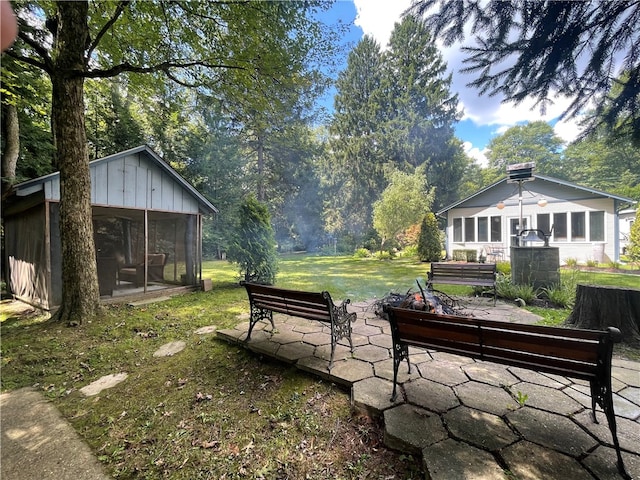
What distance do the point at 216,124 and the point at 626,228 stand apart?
90.3ft

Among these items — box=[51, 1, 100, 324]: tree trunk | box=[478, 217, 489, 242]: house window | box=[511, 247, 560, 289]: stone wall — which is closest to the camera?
box=[51, 1, 100, 324]: tree trunk

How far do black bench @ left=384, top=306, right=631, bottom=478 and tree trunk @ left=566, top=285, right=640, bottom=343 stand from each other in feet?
7.78

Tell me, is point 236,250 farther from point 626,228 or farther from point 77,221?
point 626,228

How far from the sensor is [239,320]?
16.4ft

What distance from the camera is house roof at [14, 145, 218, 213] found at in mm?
5429

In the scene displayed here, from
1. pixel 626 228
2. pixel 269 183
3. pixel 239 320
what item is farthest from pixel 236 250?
pixel 626 228

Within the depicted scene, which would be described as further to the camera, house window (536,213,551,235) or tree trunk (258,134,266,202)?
tree trunk (258,134,266,202)

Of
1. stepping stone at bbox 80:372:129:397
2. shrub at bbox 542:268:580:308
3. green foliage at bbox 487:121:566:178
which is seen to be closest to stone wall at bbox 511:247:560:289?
shrub at bbox 542:268:580:308

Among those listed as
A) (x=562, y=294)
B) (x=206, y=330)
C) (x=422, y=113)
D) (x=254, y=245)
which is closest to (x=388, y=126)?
(x=422, y=113)

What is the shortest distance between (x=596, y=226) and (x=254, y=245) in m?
14.8

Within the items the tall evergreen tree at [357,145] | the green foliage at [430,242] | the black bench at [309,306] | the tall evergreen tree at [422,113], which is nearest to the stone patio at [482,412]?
the black bench at [309,306]

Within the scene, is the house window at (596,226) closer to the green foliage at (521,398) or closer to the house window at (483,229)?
the house window at (483,229)

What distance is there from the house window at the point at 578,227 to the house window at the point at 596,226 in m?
0.25

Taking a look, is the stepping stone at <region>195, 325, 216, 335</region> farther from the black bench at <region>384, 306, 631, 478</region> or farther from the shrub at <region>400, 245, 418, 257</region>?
the shrub at <region>400, 245, 418, 257</region>
